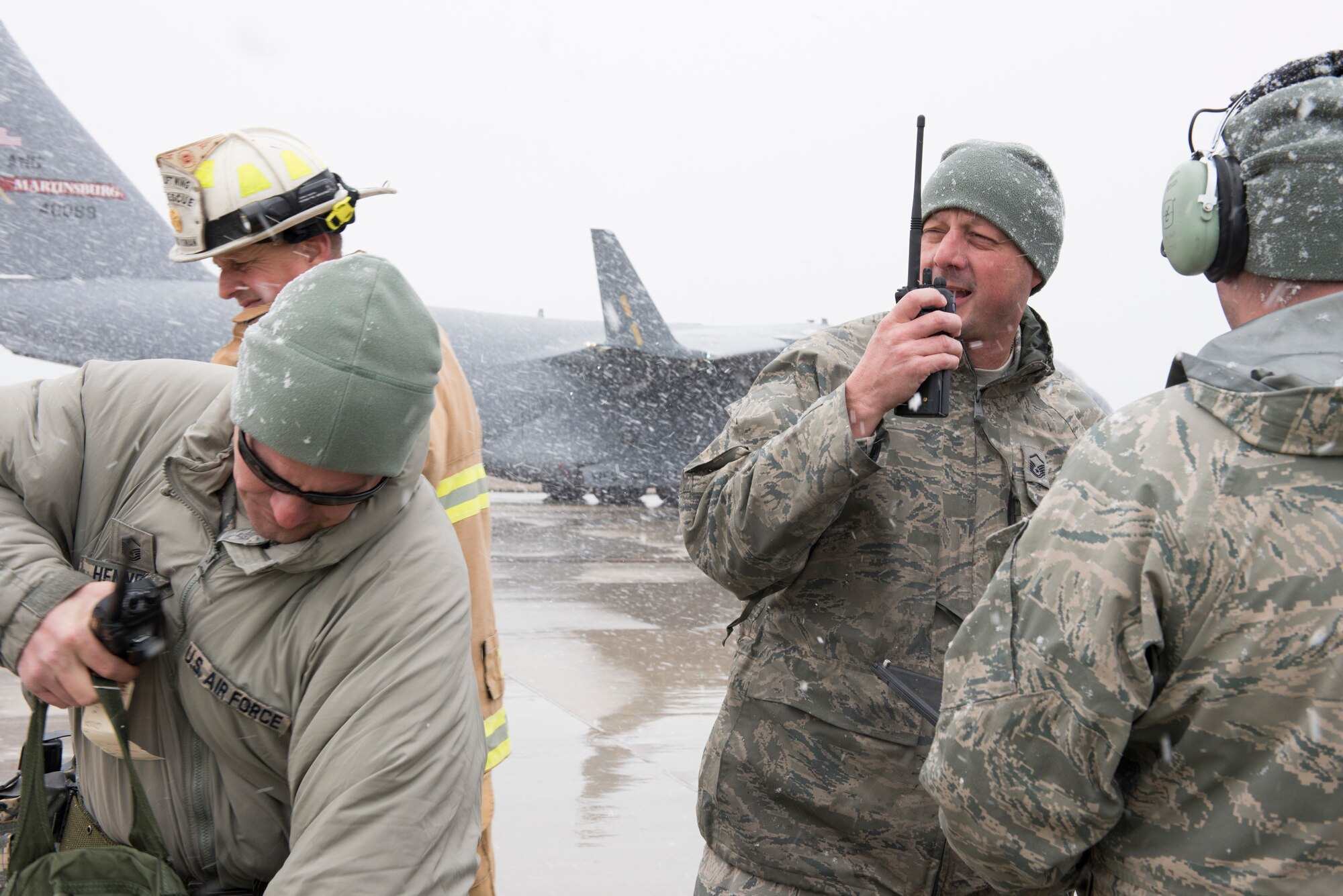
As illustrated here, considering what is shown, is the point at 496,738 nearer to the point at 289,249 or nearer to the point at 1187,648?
the point at 289,249

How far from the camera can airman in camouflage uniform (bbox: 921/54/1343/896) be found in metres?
1.10

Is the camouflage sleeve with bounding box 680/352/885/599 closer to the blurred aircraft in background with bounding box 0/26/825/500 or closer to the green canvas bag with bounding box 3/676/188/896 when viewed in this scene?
the green canvas bag with bounding box 3/676/188/896

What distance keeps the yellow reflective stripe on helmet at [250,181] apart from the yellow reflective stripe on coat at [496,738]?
1266 mm

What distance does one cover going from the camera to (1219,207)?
1271mm

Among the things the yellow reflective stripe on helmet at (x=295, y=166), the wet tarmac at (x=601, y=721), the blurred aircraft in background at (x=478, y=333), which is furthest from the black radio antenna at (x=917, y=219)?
the blurred aircraft in background at (x=478, y=333)

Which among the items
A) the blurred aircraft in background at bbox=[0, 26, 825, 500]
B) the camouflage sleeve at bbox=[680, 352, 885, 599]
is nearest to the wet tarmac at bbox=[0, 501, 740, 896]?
the camouflage sleeve at bbox=[680, 352, 885, 599]

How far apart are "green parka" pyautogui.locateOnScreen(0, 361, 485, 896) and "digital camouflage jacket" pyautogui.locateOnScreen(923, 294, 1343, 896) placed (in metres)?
0.63

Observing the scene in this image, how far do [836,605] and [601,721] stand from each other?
11.5 feet

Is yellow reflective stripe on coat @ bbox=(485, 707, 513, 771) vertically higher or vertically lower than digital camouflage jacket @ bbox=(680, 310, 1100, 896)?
lower

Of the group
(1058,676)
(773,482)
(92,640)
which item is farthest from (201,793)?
(1058,676)

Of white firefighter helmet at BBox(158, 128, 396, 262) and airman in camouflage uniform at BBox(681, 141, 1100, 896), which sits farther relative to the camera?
white firefighter helmet at BBox(158, 128, 396, 262)

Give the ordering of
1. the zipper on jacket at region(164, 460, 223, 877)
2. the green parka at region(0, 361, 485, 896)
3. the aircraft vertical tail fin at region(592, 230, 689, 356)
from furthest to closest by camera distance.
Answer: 1. the aircraft vertical tail fin at region(592, 230, 689, 356)
2. the zipper on jacket at region(164, 460, 223, 877)
3. the green parka at region(0, 361, 485, 896)

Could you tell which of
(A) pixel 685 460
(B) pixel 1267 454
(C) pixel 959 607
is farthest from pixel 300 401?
(A) pixel 685 460

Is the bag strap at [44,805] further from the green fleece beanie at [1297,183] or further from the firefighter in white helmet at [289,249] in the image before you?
the green fleece beanie at [1297,183]
